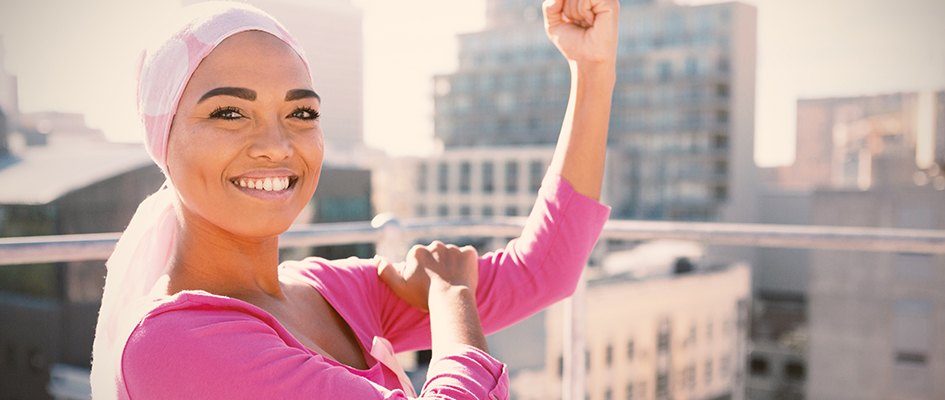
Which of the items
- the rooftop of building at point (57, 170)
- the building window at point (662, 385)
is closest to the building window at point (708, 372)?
the building window at point (662, 385)

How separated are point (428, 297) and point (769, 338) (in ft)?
166

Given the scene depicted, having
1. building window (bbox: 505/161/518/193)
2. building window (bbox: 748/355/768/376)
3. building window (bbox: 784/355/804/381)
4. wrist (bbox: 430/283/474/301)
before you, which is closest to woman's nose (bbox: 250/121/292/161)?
wrist (bbox: 430/283/474/301)

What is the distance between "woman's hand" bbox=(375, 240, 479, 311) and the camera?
37.5 inches

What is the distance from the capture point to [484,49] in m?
52.1

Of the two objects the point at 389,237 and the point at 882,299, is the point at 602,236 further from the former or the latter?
the point at 882,299

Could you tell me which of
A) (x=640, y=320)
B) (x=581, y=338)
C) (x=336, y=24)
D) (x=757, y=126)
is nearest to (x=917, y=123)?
(x=757, y=126)

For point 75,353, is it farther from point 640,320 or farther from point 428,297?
point 428,297

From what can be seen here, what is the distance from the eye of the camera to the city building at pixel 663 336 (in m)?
30.8

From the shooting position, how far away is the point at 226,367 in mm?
684

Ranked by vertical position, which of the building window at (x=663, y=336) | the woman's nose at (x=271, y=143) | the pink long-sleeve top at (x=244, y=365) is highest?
the woman's nose at (x=271, y=143)

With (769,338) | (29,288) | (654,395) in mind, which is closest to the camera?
(29,288)

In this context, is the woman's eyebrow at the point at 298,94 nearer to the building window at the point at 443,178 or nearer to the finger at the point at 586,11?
the finger at the point at 586,11

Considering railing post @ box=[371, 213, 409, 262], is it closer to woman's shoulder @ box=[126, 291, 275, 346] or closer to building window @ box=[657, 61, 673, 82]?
woman's shoulder @ box=[126, 291, 275, 346]

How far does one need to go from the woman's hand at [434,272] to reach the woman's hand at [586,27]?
0.36m
